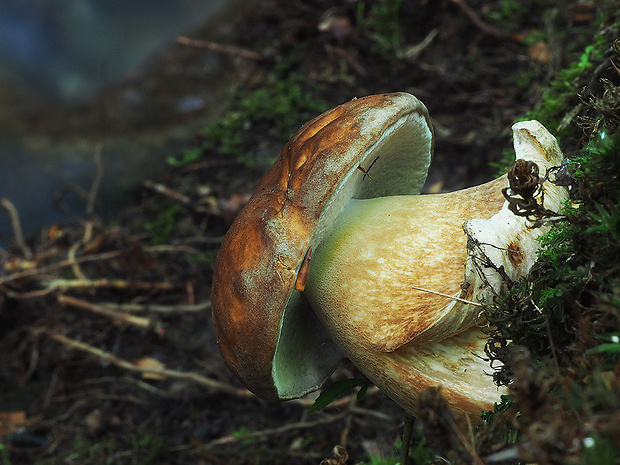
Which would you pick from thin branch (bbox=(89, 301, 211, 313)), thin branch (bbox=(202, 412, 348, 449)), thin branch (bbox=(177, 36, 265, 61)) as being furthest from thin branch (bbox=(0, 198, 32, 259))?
thin branch (bbox=(202, 412, 348, 449))

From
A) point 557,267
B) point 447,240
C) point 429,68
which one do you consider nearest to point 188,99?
point 429,68

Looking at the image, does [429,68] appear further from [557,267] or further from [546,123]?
[557,267]

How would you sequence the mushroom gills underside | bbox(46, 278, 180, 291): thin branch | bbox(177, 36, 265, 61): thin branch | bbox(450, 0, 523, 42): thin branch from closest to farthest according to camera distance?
the mushroom gills underside, bbox(46, 278, 180, 291): thin branch, bbox(450, 0, 523, 42): thin branch, bbox(177, 36, 265, 61): thin branch

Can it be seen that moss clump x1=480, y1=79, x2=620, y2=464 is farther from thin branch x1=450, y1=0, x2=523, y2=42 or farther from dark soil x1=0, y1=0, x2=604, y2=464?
thin branch x1=450, y1=0, x2=523, y2=42

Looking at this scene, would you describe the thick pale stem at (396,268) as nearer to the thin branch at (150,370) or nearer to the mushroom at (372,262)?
the mushroom at (372,262)

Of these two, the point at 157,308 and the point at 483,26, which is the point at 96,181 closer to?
the point at 157,308

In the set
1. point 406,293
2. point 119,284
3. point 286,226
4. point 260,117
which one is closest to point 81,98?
point 260,117
